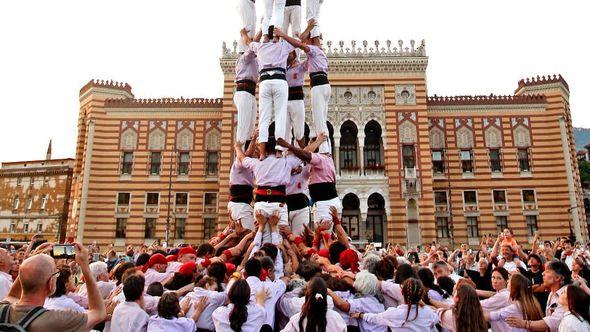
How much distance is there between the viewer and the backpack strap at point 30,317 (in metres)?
2.66

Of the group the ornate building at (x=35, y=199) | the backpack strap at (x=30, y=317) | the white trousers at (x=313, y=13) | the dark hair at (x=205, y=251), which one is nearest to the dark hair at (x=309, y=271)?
the dark hair at (x=205, y=251)

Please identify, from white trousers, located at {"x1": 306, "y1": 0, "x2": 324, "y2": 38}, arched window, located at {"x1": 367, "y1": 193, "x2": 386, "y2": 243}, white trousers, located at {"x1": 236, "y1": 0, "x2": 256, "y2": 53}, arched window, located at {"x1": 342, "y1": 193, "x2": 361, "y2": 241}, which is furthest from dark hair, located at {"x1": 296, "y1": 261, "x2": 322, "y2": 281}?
arched window, located at {"x1": 367, "y1": 193, "x2": 386, "y2": 243}

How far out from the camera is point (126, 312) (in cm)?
476

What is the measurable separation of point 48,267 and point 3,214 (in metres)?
54.2

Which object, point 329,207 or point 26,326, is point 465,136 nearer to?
point 329,207

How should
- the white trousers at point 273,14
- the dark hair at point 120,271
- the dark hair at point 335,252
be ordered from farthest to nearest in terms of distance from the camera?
the white trousers at point 273,14
the dark hair at point 335,252
the dark hair at point 120,271

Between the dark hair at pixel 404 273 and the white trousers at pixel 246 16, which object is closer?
the dark hair at pixel 404 273

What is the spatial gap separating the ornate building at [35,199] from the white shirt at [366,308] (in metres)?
45.1

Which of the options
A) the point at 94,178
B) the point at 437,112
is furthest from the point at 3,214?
the point at 437,112

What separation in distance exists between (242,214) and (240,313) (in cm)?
681

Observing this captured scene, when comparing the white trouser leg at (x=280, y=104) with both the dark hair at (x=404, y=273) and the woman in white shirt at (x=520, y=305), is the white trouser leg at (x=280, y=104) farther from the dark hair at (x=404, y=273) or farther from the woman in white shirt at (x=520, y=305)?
the woman in white shirt at (x=520, y=305)

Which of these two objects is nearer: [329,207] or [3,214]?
[329,207]

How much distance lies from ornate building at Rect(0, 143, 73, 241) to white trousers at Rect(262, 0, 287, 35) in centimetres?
3993

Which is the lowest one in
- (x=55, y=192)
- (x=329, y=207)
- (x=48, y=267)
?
(x=48, y=267)
